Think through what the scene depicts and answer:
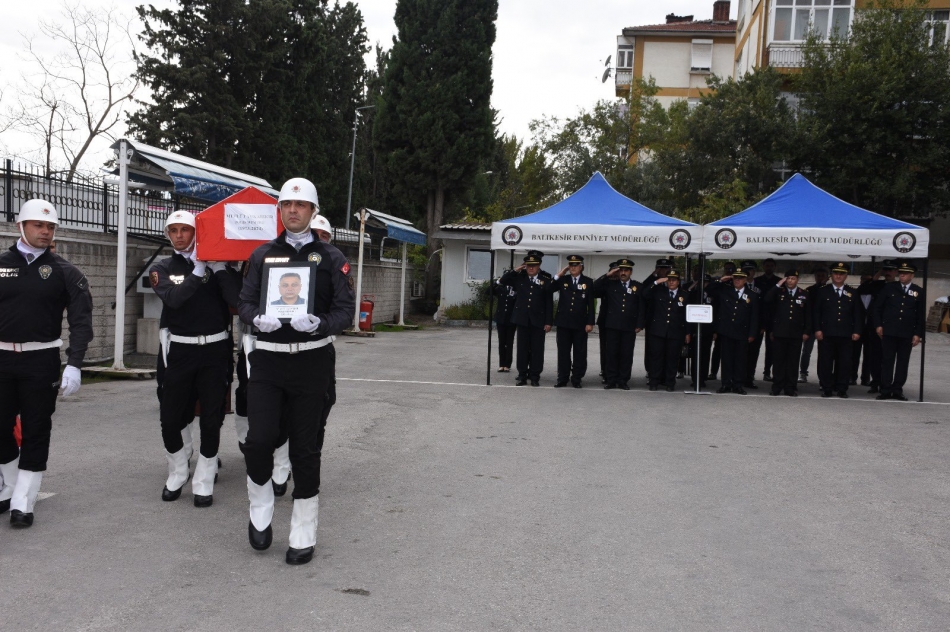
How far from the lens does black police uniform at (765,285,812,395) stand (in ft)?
42.5

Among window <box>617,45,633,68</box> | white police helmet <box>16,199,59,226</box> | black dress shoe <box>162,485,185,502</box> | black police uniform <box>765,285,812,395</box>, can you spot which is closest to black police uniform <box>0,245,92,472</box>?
white police helmet <box>16,199,59,226</box>

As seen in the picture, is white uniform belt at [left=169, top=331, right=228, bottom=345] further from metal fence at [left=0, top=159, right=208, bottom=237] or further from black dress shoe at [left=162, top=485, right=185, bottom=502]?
metal fence at [left=0, top=159, right=208, bottom=237]

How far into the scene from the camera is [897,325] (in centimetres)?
1262

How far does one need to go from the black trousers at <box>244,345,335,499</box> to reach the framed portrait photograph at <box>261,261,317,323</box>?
266 mm

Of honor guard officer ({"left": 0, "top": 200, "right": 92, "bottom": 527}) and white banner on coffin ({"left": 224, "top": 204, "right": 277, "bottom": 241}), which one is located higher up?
white banner on coffin ({"left": 224, "top": 204, "right": 277, "bottom": 241})

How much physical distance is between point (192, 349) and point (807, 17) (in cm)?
3282

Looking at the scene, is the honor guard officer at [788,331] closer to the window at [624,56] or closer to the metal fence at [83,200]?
the metal fence at [83,200]

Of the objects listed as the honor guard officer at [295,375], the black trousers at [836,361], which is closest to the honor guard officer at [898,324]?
the black trousers at [836,361]

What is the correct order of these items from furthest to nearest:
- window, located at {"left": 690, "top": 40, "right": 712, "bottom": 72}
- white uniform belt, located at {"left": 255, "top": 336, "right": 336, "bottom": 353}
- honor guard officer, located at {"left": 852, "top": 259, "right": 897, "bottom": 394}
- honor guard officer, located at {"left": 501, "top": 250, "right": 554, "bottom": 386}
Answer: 1. window, located at {"left": 690, "top": 40, "right": 712, "bottom": 72}
2. honor guard officer, located at {"left": 501, "top": 250, "right": 554, "bottom": 386}
3. honor guard officer, located at {"left": 852, "top": 259, "right": 897, "bottom": 394}
4. white uniform belt, located at {"left": 255, "top": 336, "right": 336, "bottom": 353}

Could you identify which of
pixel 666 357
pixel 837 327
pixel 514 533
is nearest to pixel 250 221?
pixel 514 533

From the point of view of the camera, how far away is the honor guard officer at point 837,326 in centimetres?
1288

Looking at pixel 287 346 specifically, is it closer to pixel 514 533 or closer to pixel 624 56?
pixel 514 533

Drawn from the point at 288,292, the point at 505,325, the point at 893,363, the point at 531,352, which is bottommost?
the point at 531,352

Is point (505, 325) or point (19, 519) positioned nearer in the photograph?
point (19, 519)
